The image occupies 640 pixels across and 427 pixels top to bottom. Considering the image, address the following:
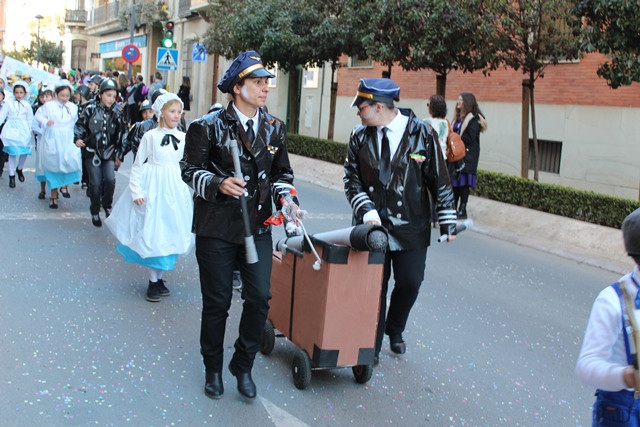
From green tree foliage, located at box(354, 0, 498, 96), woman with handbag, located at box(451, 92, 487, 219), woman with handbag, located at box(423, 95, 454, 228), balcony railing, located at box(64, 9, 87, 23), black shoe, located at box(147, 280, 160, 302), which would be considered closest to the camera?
black shoe, located at box(147, 280, 160, 302)

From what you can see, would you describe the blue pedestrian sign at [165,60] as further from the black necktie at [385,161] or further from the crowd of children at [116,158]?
the black necktie at [385,161]

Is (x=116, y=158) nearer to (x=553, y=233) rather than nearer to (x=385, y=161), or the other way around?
(x=385, y=161)

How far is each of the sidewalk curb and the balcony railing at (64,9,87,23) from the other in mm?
52642

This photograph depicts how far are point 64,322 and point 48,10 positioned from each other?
72.0m

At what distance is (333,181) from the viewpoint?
49.2ft

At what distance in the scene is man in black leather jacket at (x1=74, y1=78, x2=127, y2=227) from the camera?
9289 mm

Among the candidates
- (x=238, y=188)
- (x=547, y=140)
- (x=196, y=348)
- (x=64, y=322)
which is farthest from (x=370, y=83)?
(x=547, y=140)

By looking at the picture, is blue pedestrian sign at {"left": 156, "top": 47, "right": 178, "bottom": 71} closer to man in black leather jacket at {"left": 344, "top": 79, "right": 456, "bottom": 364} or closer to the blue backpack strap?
man in black leather jacket at {"left": 344, "top": 79, "right": 456, "bottom": 364}

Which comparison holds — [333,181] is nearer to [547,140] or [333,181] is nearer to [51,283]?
[547,140]

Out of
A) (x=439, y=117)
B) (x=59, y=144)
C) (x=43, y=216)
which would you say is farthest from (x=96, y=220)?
(x=439, y=117)

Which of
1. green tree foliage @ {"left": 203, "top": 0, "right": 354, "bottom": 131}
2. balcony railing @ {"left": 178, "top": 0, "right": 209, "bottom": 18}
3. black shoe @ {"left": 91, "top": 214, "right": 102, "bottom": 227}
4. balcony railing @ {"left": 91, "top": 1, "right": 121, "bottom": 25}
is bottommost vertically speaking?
black shoe @ {"left": 91, "top": 214, "right": 102, "bottom": 227}

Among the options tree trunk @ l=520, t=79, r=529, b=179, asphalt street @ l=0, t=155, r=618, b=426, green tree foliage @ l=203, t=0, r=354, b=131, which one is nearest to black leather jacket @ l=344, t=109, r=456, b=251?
asphalt street @ l=0, t=155, r=618, b=426

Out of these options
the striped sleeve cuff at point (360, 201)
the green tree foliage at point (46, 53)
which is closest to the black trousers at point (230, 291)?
the striped sleeve cuff at point (360, 201)

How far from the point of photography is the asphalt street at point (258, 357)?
422 centimetres
